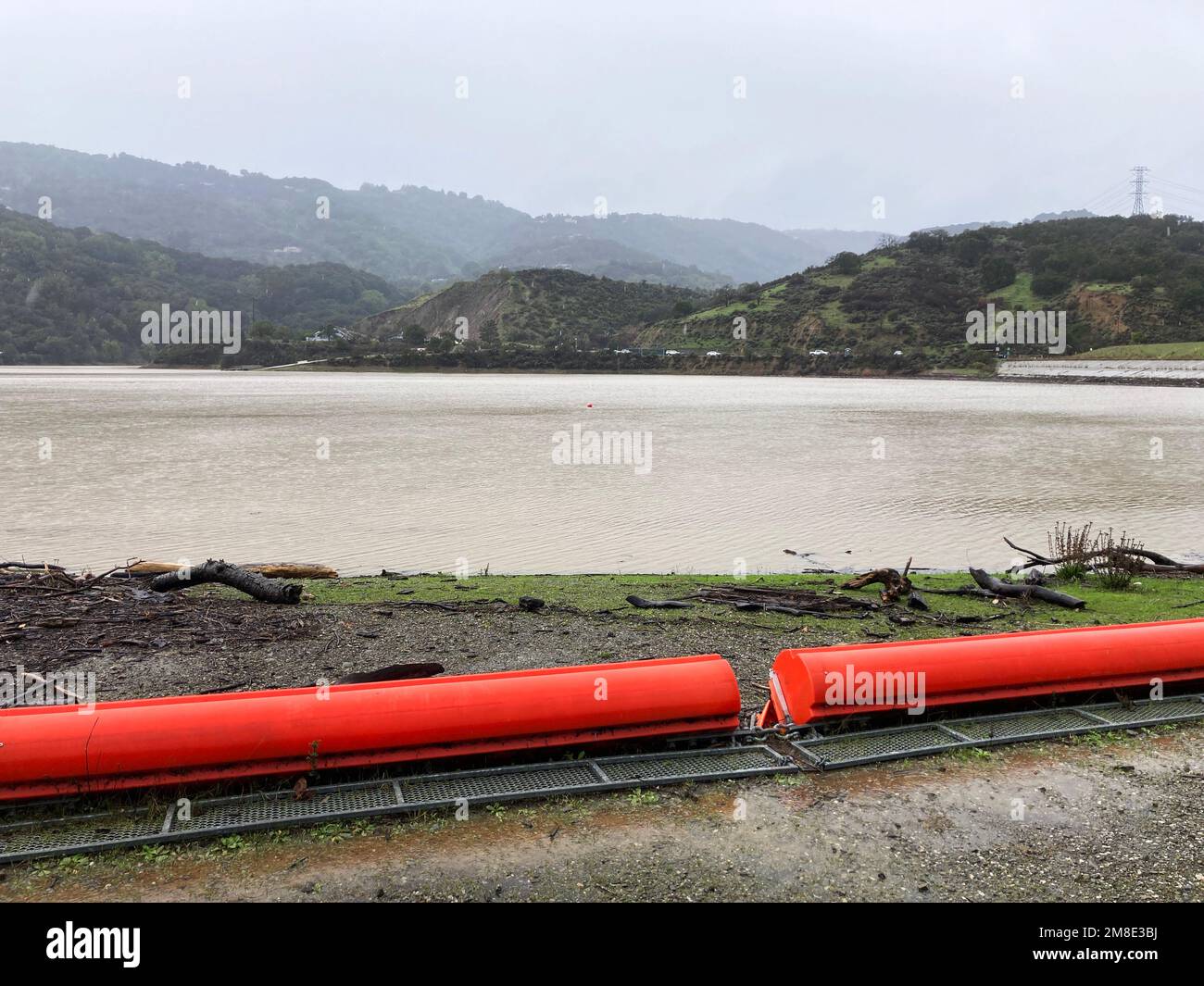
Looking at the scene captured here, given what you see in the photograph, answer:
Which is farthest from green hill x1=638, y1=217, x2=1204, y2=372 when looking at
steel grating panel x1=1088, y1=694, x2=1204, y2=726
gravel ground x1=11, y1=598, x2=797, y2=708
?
steel grating panel x1=1088, y1=694, x2=1204, y2=726

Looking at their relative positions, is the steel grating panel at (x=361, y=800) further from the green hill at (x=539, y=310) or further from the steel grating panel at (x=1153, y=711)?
the green hill at (x=539, y=310)

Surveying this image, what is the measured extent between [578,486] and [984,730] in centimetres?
1633

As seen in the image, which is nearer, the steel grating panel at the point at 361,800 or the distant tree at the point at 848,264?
the steel grating panel at the point at 361,800

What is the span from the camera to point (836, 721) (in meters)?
5.54

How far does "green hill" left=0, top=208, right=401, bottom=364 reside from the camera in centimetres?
14225

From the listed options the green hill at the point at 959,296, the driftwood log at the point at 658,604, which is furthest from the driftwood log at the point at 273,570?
the green hill at the point at 959,296

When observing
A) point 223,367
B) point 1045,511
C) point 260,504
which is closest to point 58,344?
point 223,367

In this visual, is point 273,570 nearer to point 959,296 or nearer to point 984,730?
point 984,730

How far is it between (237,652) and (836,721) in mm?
4584

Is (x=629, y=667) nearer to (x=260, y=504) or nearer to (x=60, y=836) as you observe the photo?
(x=60, y=836)

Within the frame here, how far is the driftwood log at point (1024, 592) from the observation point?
913 centimetres

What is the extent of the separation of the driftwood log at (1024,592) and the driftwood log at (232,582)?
24.0 feet

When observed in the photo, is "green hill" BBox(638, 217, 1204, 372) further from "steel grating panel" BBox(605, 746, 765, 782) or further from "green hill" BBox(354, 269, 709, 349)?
"steel grating panel" BBox(605, 746, 765, 782)

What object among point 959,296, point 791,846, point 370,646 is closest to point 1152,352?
point 959,296
